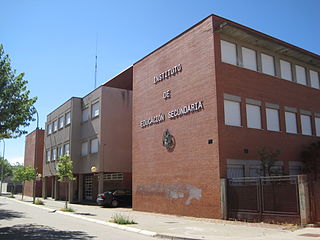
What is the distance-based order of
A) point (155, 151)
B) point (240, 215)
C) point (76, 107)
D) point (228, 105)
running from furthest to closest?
point (76, 107), point (155, 151), point (228, 105), point (240, 215)

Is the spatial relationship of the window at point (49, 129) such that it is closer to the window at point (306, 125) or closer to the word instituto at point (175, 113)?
the word instituto at point (175, 113)

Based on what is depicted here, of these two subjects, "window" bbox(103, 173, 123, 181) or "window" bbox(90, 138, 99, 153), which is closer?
"window" bbox(90, 138, 99, 153)

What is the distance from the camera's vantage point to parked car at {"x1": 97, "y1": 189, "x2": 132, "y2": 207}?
2717 cm

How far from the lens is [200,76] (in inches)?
782

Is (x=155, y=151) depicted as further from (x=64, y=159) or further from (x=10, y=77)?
(x=10, y=77)

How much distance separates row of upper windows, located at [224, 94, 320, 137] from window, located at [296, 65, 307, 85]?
220 centimetres

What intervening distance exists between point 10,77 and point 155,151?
10674 mm

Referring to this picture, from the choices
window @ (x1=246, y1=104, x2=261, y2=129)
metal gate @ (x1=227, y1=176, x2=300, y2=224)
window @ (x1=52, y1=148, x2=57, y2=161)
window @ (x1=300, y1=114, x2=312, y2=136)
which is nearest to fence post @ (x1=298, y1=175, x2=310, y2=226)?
metal gate @ (x1=227, y1=176, x2=300, y2=224)

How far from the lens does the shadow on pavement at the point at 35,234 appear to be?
39.5ft

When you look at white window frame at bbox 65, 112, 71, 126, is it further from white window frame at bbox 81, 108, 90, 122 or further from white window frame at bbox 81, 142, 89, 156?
white window frame at bbox 81, 142, 89, 156

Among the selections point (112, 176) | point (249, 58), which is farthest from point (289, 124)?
point (112, 176)

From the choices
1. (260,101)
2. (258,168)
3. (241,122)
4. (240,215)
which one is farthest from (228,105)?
(240,215)

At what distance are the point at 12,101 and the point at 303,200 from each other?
1277 centimetres

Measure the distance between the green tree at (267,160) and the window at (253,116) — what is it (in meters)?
1.67
